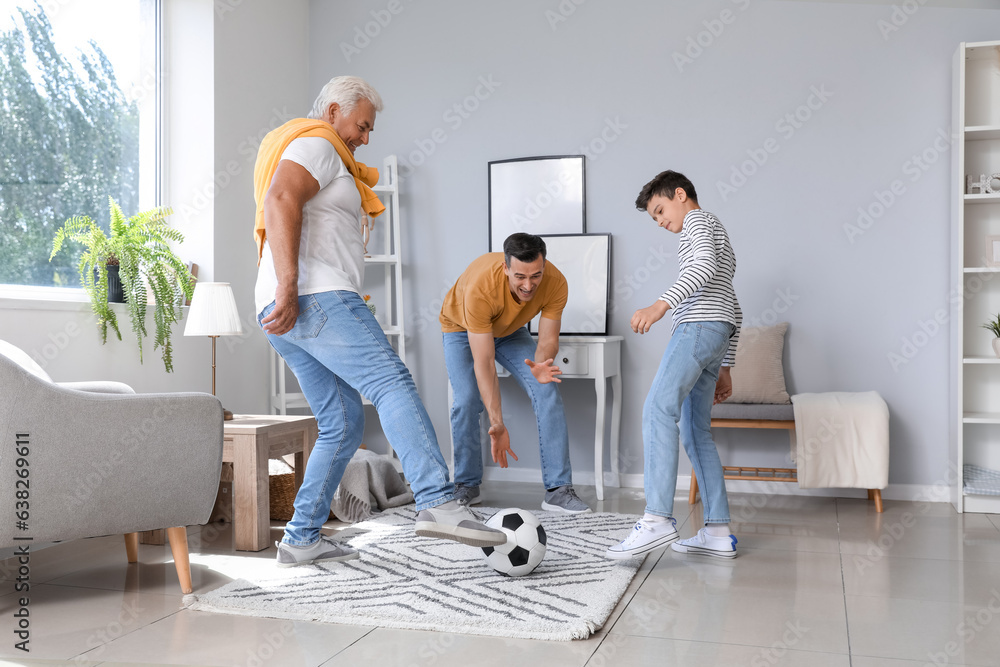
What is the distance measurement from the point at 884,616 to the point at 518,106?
10.0 feet

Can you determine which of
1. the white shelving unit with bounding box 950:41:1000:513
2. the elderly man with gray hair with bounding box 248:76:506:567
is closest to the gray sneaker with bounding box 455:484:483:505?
the elderly man with gray hair with bounding box 248:76:506:567

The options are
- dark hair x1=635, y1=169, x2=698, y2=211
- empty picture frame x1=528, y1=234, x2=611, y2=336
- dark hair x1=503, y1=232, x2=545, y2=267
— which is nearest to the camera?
dark hair x1=635, y1=169, x2=698, y2=211

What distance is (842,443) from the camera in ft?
11.4

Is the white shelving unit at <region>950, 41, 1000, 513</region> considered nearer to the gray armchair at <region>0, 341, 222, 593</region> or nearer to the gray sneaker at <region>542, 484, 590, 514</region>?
the gray sneaker at <region>542, 484, 590, 514</region>

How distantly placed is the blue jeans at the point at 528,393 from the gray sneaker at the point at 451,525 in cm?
139

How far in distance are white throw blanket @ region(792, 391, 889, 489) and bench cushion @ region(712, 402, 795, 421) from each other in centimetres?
5

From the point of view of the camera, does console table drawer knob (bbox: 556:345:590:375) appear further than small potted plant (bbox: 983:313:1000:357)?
Yes

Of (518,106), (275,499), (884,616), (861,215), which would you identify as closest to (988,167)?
(861,215)

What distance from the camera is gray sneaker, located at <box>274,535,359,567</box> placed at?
2488mm

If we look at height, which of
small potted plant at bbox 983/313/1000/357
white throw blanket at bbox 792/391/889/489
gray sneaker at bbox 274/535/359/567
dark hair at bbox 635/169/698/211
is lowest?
gray sneaker at bbox 274/535/359/567

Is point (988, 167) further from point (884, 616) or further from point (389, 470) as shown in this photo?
point (389, 470)

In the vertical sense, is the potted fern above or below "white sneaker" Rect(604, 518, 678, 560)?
above

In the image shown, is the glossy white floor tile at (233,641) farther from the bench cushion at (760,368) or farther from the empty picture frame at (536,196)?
the empty picture frame at (536,196)

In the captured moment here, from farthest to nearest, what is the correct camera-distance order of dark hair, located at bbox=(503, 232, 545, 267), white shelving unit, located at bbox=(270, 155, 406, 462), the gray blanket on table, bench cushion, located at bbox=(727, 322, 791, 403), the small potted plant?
white shelving unit, located at bbox=(270, 155, 406, 462)
bench cushion, located at bbox=(727, 322, 791, 403)
the small potted plant
the gray blanket on table
dark hair, located at bbox=(503, 232, 545, 267)
